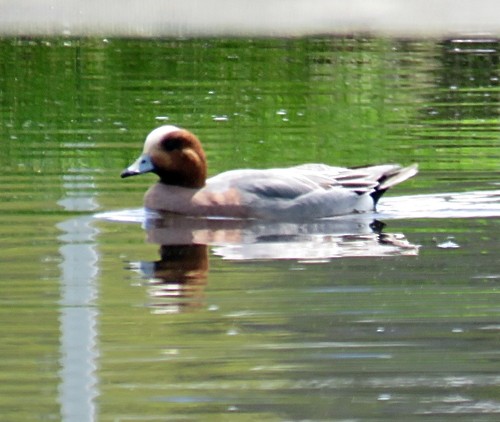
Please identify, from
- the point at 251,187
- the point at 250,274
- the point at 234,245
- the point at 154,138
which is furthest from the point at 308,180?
the point at 250,274

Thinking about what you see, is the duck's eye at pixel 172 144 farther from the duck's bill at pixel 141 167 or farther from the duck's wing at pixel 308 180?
the duck's wing at pixel 308 180

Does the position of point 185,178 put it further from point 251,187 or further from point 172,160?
point 251,187

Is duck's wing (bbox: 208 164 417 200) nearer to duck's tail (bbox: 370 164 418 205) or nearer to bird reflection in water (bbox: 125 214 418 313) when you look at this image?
duck's tail (bbox: 370 164 418 205)

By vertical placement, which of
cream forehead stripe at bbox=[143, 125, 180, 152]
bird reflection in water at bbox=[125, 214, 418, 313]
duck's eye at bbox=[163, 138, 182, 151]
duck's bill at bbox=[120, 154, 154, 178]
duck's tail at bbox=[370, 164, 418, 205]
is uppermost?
cream forehead stripe at bbox=[143, 125, 180, 152]

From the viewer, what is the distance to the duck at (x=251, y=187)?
11.1 m

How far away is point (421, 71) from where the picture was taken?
21422 millimetres

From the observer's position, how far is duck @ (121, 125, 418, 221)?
11.1 m

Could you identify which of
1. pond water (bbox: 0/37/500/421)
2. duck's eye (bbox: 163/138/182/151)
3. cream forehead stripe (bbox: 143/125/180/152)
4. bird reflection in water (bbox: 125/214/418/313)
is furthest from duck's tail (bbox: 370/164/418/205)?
cream forehead stripe (bbox: 143/125/180/152)

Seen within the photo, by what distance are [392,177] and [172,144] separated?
4.73 ft

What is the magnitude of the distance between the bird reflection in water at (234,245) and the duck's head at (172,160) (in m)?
0.44

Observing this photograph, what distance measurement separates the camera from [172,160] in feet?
38.1

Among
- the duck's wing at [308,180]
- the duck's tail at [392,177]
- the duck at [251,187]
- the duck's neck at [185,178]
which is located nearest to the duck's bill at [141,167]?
the duck at [251,187]

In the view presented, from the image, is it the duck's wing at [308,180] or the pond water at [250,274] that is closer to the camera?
the pond water at [250,274]

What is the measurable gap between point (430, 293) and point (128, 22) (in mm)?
21014
